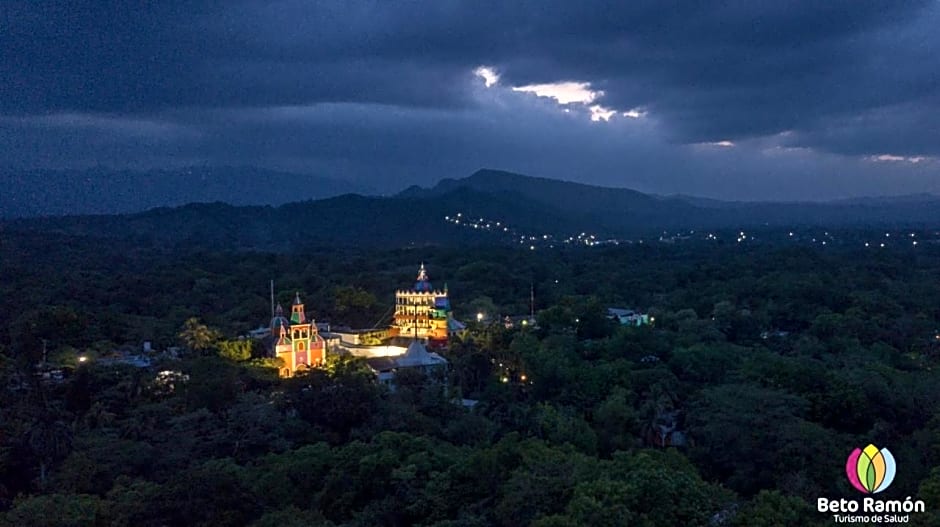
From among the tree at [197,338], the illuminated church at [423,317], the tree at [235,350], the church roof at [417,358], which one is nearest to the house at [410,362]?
the church roof at [417,358]

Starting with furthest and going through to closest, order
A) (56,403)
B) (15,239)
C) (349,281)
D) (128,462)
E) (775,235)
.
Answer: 1. (775,235)
2. (15,239)
3. (349,281)
4. (56,403)
5. (128,462)

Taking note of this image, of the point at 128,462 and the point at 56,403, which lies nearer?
the point at 128,462

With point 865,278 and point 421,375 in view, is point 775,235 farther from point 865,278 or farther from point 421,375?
point 421,375

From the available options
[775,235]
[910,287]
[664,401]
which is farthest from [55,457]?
[775,235]

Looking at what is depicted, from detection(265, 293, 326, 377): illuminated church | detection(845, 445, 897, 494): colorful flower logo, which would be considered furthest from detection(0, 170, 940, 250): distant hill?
detection(845, 445, 897, 494): colorful flower logo

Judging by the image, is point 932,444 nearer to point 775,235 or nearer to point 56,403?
point 56,403

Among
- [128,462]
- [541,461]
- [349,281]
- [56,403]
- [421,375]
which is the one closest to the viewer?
[541,461]

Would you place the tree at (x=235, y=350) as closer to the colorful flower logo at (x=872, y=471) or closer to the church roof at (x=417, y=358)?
the church roof at (x=417, y=358)

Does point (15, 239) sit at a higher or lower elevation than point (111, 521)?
higher
